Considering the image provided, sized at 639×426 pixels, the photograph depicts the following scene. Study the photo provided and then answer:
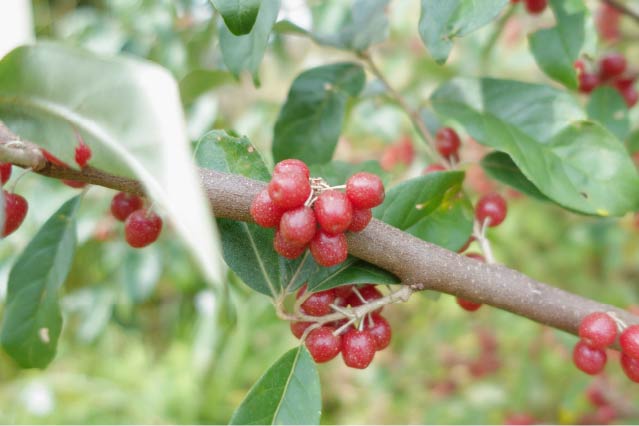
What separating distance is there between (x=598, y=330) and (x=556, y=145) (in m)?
0.36

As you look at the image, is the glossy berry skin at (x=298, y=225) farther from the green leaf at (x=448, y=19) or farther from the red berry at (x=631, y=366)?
the red berry at (x=631, y=366)

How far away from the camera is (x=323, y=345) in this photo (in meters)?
0.88

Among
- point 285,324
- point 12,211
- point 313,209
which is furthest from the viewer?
point 285,324

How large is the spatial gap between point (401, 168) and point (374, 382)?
3.88ft

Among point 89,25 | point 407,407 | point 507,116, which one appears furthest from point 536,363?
point 89,25

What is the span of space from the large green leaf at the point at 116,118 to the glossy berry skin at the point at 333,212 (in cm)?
23

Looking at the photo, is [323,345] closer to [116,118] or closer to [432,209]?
[432,209]

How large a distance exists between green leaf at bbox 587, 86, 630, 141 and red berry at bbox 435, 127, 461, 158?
386 mm

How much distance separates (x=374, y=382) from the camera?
10.3 feet

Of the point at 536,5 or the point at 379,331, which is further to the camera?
the point at 536,5

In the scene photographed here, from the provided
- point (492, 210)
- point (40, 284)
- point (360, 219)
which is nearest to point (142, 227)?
point (40, 284)

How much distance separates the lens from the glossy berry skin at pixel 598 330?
36.6 inches

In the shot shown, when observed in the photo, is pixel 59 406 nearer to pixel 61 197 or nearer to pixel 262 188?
pixel 61 197

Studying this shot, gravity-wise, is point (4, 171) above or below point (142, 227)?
above
